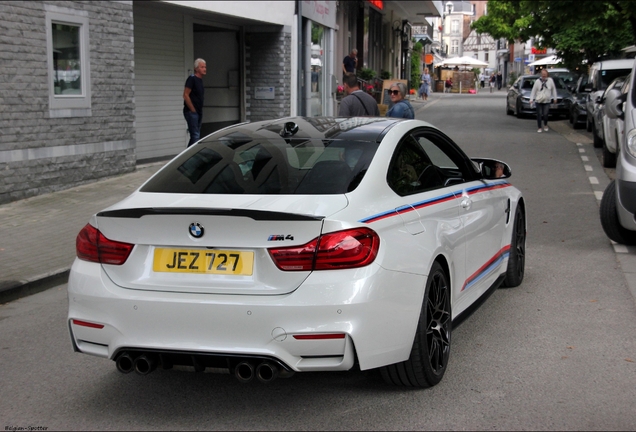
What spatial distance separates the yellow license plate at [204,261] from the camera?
13.2ft

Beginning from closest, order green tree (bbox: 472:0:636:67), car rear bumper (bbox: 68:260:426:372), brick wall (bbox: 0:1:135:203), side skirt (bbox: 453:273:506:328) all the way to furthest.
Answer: car rear bumper (bbox: 68:260:426:372) → side skirt (bbox: 453:273:506:328) → brick wall (bbox: 0:1:135:203) → green tree (bbox: 472:0:636:67)

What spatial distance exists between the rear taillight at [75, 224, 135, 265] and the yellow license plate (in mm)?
194

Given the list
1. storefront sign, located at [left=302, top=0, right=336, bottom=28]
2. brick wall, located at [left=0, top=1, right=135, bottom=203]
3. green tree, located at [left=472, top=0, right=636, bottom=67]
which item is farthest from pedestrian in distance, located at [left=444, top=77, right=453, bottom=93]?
brick wall, located at [left=0, top=1, right=135, bottom=203]

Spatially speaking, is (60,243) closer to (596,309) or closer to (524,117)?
(596,309)

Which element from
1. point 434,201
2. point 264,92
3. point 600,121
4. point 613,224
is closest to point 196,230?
point 434,201

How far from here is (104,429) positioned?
417cm

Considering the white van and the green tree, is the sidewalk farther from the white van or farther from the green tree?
the white van

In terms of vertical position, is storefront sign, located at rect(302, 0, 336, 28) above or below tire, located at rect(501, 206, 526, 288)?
above

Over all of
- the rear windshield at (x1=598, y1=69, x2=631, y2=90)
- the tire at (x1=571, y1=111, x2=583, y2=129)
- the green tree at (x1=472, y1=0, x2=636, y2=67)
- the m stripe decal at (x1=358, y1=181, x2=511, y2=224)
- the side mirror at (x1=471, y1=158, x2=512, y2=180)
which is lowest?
the m stripe decal at (x1=358, y1=181, x2=511, y2=224)

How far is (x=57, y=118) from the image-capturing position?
12.2 m

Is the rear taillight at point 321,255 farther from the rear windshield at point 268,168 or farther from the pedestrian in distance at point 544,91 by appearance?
the pedestrian in distance at point 544,91

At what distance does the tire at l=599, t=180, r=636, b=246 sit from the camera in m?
8.88

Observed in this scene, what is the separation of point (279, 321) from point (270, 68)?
17766 millimetres

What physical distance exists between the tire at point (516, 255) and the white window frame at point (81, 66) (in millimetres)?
7608
